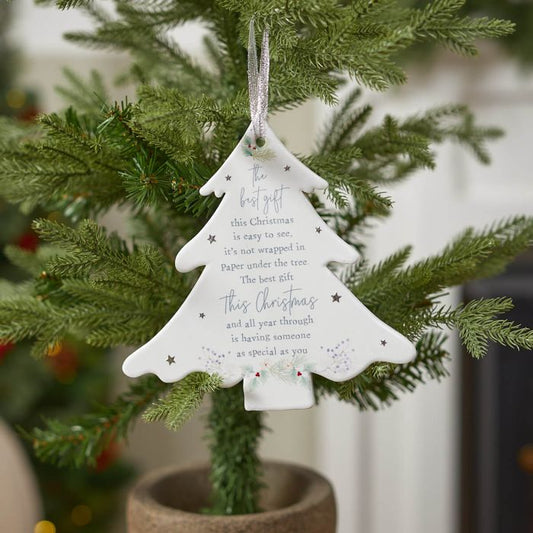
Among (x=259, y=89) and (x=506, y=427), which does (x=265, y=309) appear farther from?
(x=506, y=427)

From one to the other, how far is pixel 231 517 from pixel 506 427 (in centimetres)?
123

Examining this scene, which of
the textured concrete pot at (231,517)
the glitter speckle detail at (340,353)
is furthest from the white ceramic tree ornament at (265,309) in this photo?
the textured concrete pot at (231,517)

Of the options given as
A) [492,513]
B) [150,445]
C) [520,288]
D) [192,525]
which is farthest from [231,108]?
[150,445]

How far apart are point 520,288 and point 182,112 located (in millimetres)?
1322

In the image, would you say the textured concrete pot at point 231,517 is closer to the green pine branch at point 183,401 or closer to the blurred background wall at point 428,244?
the green pine branch at point 183,401

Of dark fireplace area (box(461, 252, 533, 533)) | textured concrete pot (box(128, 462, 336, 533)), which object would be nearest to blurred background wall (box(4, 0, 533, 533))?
dark fireplace area (box(461, 252, 533, 533))

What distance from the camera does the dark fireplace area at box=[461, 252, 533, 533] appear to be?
163 centimetres

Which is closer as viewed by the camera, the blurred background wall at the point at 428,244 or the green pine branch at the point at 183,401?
the green pine branch at the point at 183,401

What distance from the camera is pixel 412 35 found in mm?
506

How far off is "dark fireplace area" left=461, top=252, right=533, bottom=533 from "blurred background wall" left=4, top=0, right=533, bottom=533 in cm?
8

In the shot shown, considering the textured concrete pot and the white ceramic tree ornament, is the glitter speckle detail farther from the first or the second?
the textured concrete pot

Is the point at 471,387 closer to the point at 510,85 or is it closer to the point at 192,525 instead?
the point at 510,85

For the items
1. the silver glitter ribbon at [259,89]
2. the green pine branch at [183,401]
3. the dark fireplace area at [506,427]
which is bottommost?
the dark fireplace area at [506,427]

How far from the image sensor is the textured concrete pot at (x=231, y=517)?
0.57 meters
